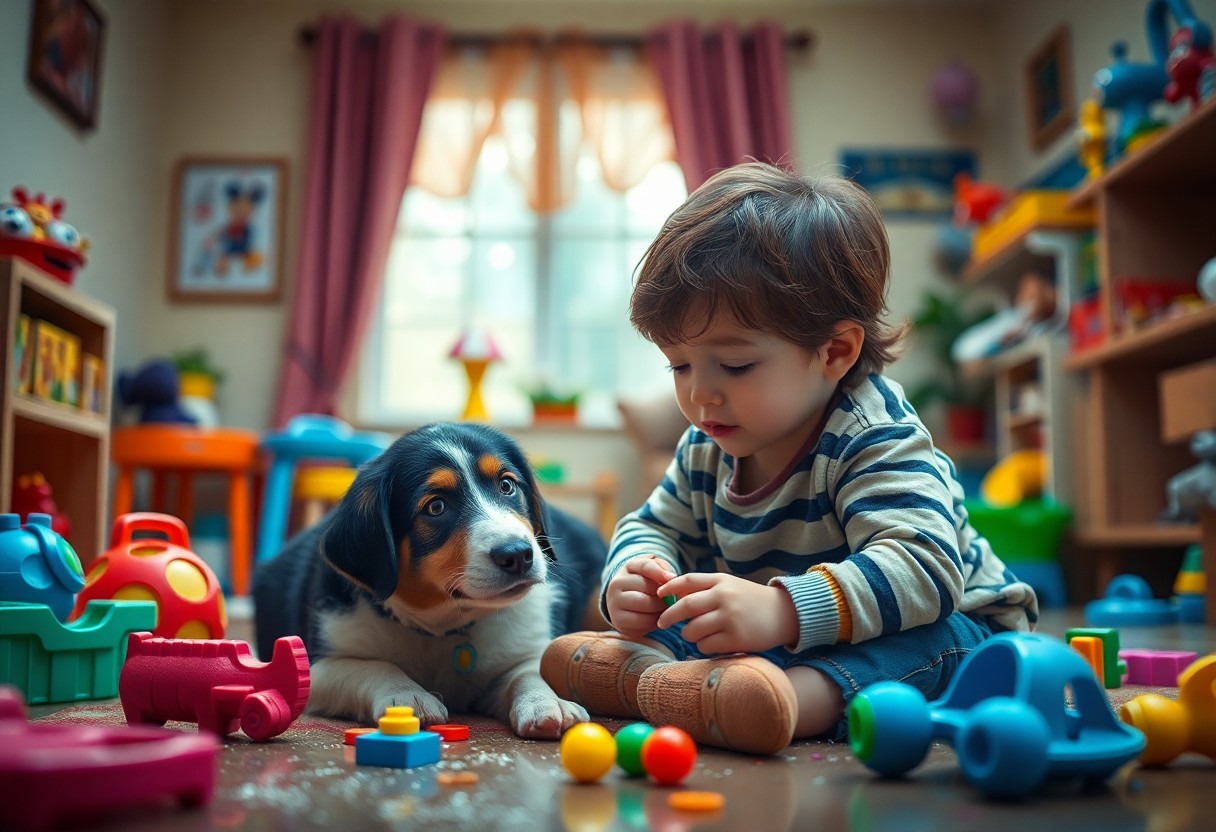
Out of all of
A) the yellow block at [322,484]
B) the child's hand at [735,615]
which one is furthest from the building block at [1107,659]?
the yellow block at [322,484]

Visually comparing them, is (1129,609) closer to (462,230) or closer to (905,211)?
(905,211)

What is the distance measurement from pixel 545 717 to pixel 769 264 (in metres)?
0.60

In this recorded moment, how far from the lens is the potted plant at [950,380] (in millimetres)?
5484

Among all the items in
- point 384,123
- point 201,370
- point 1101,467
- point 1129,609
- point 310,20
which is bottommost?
point 1129,609

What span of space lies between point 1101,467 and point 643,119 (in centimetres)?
308

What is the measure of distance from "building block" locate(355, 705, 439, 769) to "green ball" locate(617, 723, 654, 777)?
7.3 inches

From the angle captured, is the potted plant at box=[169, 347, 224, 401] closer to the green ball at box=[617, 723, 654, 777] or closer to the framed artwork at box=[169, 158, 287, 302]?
the framed artwork at box=[169, 158, 287, 302]

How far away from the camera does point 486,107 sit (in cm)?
574

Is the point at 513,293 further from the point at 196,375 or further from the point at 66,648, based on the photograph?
the point at 66,648

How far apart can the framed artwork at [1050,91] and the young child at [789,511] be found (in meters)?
4.28

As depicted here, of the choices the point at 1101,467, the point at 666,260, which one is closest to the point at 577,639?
the point at 666,260

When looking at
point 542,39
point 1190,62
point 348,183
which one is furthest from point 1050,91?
point 348,183

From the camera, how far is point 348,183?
5633mm

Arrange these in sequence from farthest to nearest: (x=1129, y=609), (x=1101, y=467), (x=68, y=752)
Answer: (x=1101, y=467)
(x=1129, y=609)
(x=68, y=752)
